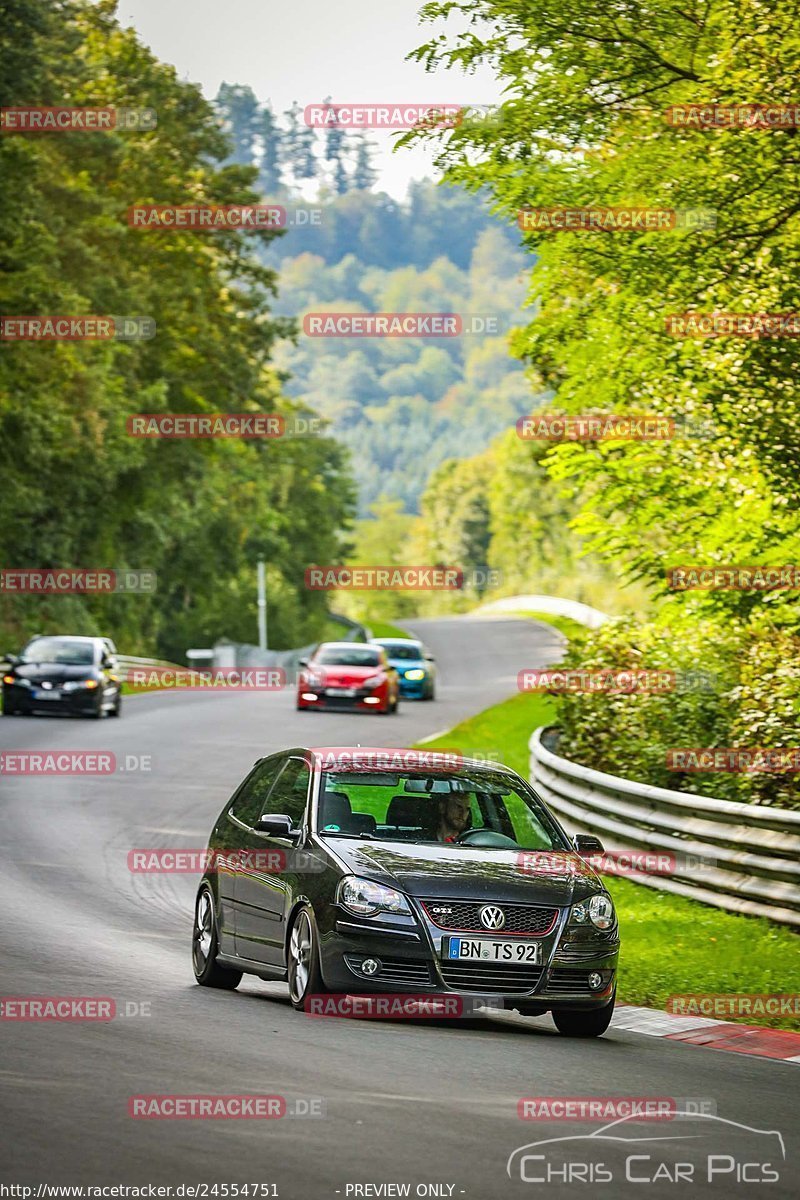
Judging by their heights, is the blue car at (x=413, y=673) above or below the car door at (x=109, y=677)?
below

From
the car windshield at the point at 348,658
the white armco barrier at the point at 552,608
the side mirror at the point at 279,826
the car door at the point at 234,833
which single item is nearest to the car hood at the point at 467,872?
the side mirror at the point at 279,826

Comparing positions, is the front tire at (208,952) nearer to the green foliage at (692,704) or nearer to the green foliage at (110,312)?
the green foliage at (692,704)

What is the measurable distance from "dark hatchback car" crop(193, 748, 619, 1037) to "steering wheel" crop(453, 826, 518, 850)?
0.01 m

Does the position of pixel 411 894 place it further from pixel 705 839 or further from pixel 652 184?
pixel 652 184

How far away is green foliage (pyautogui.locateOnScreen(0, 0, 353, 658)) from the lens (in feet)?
161

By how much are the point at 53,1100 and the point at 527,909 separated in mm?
3355

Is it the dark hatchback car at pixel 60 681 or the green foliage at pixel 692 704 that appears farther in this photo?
the dark hatchback car at pixel 60 681

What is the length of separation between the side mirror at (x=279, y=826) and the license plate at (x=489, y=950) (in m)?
1.27

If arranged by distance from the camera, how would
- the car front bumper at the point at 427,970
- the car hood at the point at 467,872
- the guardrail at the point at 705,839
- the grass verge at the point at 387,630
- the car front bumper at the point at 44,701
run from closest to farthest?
the car front bumper at the point at 427,970, the car hood at the point at 467,872, the guardrail at the point at 705,839, the car front bumper at the point at 44,701, the grass verge at the point at 387,630

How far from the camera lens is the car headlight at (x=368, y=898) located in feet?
32.4

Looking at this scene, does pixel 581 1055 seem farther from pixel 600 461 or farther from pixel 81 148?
pixel 81 148

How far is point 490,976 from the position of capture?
32.5 feet

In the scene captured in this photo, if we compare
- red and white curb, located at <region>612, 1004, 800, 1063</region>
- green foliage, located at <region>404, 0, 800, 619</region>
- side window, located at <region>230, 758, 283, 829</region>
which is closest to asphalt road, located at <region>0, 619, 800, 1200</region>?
red and white curb, located at <region>612, 1004, 800, 1063</region>

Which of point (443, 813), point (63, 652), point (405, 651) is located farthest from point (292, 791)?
point (405, 651)
